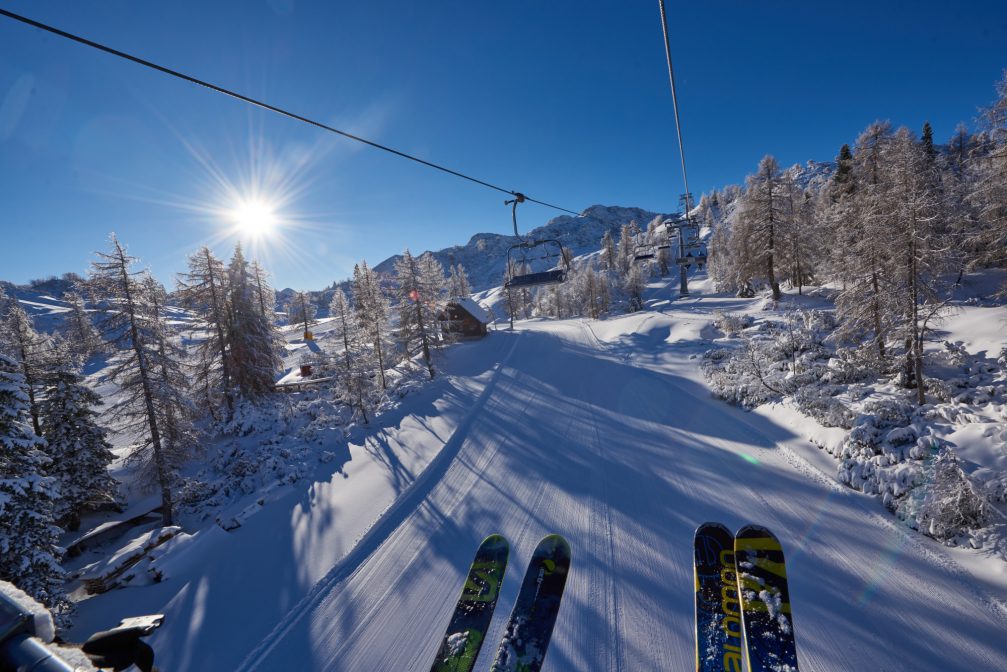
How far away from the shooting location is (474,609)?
16.4ft

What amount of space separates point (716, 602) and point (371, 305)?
29.3 meters

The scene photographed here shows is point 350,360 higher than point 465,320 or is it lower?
lower

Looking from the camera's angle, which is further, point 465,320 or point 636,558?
point 465,320

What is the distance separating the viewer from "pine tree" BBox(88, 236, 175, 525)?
13.9m

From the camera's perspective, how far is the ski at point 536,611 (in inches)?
168

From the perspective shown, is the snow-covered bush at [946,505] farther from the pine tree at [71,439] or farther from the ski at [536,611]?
the pine tree at [71,439]

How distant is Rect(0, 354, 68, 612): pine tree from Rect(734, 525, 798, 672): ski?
1334 cm

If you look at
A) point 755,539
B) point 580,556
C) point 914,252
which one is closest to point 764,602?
point 755,539

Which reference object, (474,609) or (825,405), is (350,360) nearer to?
(474,609)

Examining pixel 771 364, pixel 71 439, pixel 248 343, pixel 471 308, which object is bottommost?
pixel 771 364

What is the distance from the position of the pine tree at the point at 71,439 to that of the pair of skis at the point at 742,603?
21.9 metres

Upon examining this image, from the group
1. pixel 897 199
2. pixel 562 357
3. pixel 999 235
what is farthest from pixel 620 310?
pixel 897 199

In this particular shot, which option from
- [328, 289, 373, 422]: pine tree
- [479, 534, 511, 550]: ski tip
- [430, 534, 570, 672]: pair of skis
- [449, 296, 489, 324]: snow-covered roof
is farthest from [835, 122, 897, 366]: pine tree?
[449, 296, 489, 324]: snow-covered roof

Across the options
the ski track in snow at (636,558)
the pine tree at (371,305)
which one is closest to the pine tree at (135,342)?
the pine tree at (371,305)
